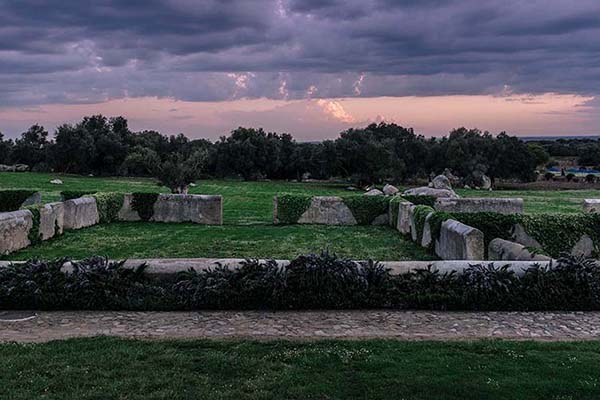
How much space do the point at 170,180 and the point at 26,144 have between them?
3569cm

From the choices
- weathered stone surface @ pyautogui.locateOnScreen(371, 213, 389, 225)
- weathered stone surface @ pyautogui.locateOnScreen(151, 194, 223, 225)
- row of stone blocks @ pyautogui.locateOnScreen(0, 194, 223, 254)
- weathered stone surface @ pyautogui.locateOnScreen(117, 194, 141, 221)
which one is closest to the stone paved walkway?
row of stone blocks @ pyautogui.locateOnScreen(0, 194, 223, 254)

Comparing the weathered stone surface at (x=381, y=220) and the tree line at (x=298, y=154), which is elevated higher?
the tree line at (x=298, y=154)

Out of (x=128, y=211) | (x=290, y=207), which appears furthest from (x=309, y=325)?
(x=128, y=211)

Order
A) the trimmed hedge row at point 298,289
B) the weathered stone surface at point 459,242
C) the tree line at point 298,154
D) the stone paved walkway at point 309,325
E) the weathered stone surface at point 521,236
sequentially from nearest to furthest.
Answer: the stone paved walkway at point 309,325, the trimmed hedge row at point 298,289, the weathered stone surface at point 459,242, the weathered stone surface at point 521,236, the tree line at point 298,154

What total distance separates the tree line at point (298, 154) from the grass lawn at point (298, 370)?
105ft

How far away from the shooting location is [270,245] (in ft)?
49.7

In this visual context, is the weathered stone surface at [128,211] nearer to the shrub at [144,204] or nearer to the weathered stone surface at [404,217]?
the shrub at [144,204]

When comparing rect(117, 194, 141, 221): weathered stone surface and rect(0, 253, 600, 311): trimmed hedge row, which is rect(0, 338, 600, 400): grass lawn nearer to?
rect(0, 253, 600, 311): trimmed hedge row

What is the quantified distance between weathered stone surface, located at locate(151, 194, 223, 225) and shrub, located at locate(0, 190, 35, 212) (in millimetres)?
4776

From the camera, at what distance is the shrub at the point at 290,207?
67.8 feet

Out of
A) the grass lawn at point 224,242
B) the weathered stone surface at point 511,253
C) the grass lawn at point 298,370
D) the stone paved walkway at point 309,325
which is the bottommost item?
the grass lawn at point 224,242

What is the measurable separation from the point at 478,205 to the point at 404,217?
16.5 feet

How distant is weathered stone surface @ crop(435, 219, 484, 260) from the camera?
11.0 meters

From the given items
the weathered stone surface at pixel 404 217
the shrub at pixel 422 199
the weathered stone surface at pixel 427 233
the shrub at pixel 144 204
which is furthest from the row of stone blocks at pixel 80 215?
the weathered stone surface at pixel 427 233
